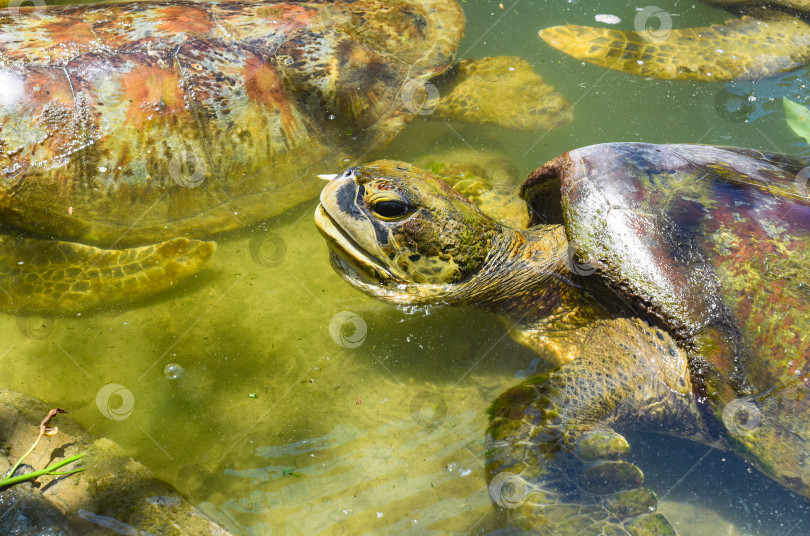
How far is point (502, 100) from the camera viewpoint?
5383 millimetres

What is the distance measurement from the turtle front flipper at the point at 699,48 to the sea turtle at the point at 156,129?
270 cm

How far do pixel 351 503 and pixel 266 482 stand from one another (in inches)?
20.4

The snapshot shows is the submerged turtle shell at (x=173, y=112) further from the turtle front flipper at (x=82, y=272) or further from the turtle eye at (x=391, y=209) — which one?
the turtle eye at (x=391, y=209)

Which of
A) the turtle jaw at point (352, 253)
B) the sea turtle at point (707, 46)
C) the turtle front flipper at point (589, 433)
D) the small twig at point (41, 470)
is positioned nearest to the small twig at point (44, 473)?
the small twig at point (41, 470)

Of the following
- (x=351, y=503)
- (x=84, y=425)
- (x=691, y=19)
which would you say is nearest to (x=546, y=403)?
(x=351, y=503)

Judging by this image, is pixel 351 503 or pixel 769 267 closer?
pixel 769 267

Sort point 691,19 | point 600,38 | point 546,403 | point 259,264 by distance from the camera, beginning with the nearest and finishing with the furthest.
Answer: point 546,403 < point 259,264 < point 600,38 < point 691,19

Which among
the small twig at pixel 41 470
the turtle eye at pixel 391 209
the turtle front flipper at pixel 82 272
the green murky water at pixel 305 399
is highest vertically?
the turtle eye at pixel 391 209

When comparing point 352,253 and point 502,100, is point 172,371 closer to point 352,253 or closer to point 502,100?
point 352,253

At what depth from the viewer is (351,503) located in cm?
297

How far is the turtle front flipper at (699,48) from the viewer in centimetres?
561

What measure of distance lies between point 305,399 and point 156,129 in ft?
7.52

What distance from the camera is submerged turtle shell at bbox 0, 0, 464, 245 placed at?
12.2 ft

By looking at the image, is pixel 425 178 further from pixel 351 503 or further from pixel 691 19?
pixel 691 19
